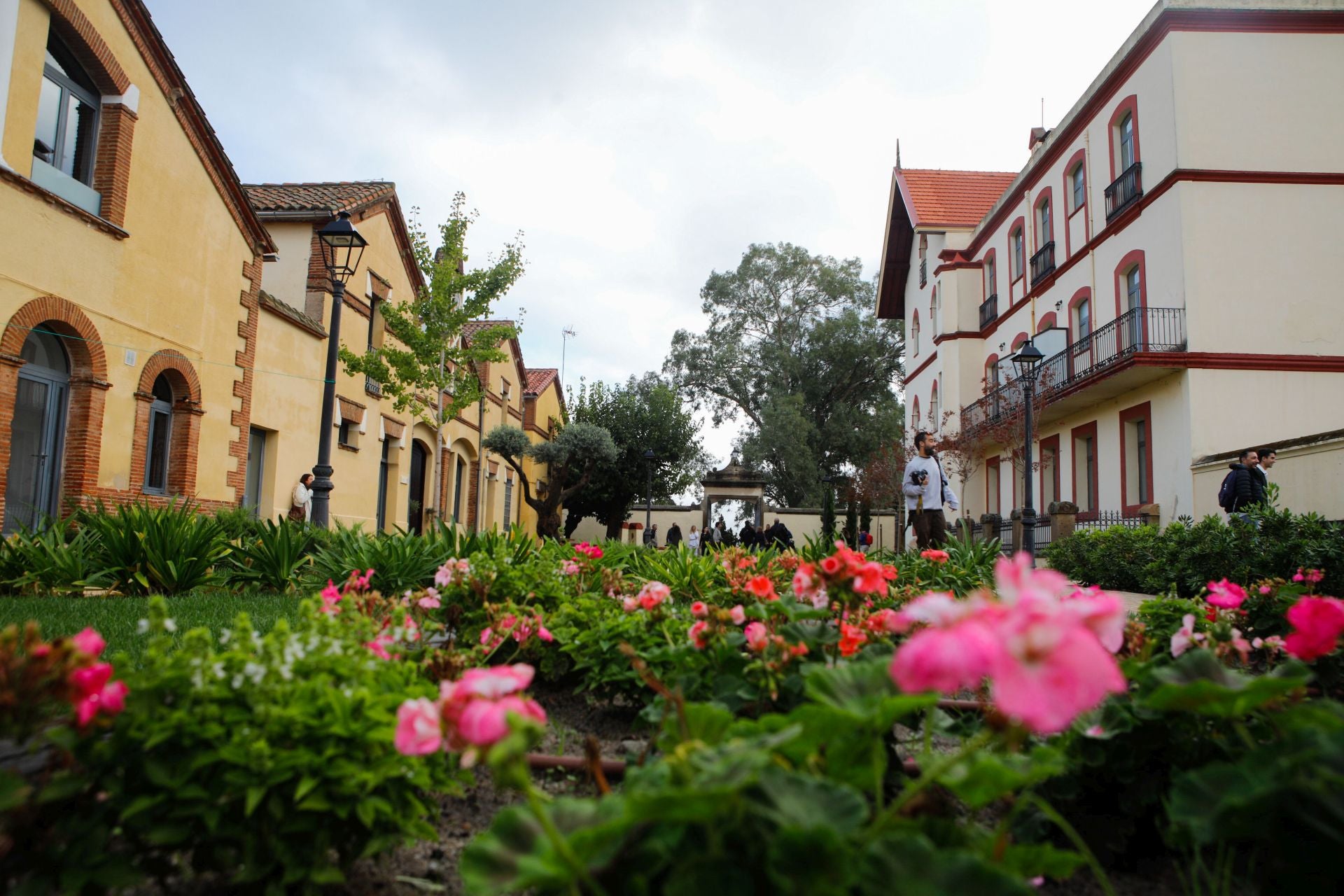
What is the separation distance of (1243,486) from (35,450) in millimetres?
14278

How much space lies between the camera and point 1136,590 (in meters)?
10.3

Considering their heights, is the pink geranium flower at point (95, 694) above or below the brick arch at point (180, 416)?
below

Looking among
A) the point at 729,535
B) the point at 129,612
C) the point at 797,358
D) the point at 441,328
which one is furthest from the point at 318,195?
the point at 797,358

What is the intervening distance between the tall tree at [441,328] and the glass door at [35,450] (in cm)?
658

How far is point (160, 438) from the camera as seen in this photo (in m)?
11.1

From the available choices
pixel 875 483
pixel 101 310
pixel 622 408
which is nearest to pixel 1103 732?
pixel 101 310

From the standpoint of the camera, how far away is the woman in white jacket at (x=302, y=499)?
1350cm

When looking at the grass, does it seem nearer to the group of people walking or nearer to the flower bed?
the flower bed

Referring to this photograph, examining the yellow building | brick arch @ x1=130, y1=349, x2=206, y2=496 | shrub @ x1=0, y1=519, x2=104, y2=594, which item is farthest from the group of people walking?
shrub @ x1=0, y1=519, x2=104, y2=594

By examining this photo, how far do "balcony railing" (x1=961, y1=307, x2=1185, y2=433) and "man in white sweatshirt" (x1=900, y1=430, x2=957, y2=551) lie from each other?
6.22 meters

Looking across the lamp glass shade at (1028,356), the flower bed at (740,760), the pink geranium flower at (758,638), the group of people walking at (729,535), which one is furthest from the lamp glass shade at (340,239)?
the group of people walking at (729,535)

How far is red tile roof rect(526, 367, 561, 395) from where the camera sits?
111ft

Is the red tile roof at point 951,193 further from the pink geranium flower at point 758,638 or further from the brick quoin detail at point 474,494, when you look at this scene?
the pink geranium flower at point 758,638

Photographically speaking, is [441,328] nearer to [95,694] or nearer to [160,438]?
[160,438]
